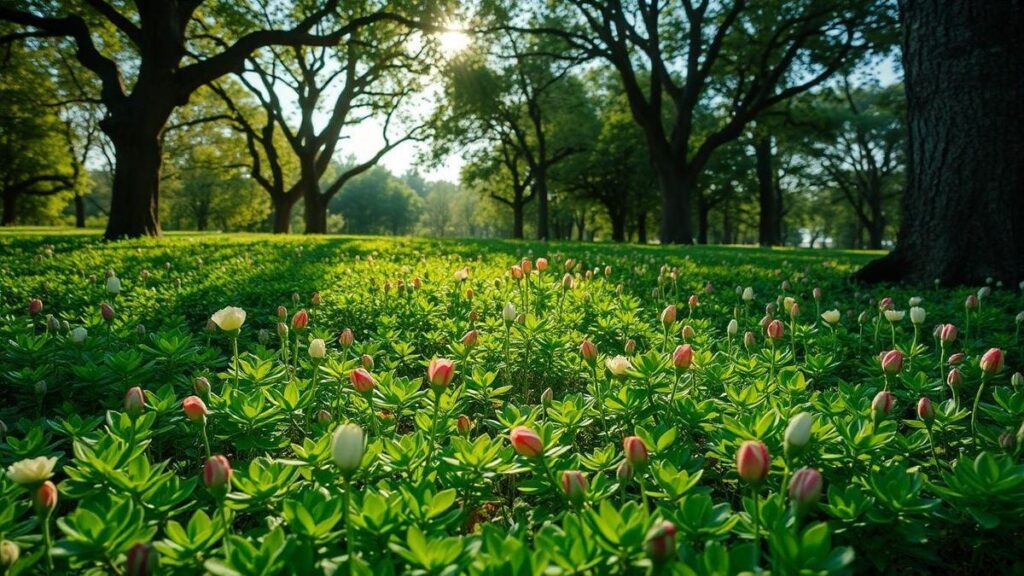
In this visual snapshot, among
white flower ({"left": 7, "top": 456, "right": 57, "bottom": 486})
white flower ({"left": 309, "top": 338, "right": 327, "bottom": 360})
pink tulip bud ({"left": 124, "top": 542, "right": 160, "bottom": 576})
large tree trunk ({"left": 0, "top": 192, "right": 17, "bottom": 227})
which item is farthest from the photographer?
large tree trunk ({"left": 0, "top": 192, "right": 17, "bottom": 227})

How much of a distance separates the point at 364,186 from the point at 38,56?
58.6 m

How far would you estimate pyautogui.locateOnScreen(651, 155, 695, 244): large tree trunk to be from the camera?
19.6m

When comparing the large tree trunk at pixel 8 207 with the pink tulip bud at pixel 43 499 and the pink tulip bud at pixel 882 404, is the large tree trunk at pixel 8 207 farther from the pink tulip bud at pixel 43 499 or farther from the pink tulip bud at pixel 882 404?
the pink tulip bud at pixel 882 404

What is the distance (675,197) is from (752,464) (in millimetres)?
19936

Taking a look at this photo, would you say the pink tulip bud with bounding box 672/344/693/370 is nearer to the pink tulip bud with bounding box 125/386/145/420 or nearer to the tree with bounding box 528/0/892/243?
the pink tulip bud with bounding box 125/386/145/420

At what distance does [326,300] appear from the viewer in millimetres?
3963

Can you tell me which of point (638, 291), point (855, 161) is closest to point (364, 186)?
point (855, 161)

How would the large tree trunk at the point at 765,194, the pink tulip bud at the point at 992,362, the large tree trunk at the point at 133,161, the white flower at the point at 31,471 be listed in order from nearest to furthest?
the white flower at the point at 31,471, the pink tulip bud at the point at 992,362, the large tree trunk at the point at 133,161, the large tree trunk at the point at 765,194

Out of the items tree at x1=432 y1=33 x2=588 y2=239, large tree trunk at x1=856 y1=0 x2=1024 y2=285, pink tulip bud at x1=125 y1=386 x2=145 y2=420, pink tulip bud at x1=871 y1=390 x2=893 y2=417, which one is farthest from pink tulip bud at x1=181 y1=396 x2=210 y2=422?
tree at x1=432 y1=33 x2=588 y2=239

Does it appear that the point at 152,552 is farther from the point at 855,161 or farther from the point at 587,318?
the point at 855,161

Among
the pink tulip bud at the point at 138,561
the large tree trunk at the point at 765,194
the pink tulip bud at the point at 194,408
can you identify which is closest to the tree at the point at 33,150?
the pink tulip bud at the point at 194,408

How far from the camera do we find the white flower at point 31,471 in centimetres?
102

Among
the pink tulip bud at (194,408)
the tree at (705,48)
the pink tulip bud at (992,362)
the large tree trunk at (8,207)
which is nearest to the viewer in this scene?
the pink tulip bud at (194,408)

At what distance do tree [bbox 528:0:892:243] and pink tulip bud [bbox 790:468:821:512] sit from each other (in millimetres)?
16364
